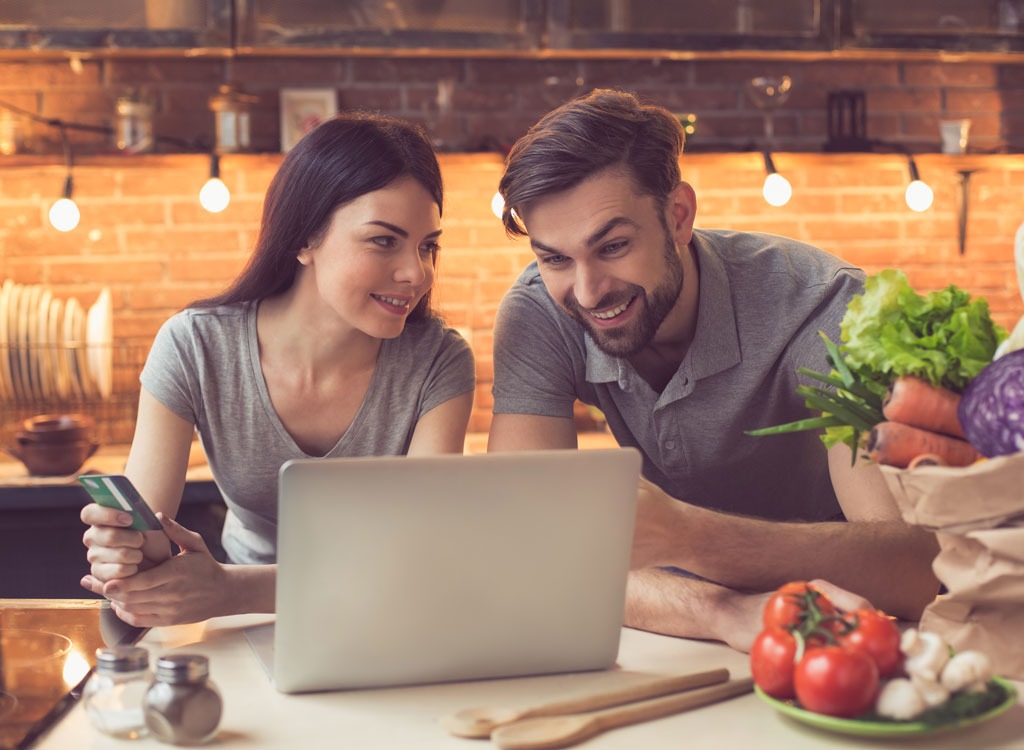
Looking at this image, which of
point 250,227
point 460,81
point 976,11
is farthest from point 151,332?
point 976,11

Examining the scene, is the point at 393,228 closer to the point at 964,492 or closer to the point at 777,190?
the point at 964,492

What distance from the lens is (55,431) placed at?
2746 millimetres

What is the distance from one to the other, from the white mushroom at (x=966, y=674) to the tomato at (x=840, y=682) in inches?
2.6

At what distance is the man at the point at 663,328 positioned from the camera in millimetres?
1750

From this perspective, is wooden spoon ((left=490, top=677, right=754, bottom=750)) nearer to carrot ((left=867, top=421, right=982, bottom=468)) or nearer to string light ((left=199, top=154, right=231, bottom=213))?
carrot ((left=867, top=421, right=982, bottom=468))

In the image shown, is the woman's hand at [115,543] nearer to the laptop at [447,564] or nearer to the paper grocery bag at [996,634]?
the laptop at [447,564]

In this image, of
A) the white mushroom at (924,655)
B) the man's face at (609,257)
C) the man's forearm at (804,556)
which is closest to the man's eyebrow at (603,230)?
the man's face at (609,257)

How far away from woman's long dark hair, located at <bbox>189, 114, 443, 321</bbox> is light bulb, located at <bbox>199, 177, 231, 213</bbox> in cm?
112

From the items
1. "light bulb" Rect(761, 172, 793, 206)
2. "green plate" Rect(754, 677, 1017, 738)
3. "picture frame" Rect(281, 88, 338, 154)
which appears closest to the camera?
"green plate" Rect(754, 677, 1017, 738)

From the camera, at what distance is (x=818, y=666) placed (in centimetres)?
107

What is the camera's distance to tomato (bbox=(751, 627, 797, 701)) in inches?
43.7

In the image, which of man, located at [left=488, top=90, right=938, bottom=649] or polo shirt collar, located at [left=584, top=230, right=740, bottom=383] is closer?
man, located at [left=488, top=90, right=938, bottom=649]

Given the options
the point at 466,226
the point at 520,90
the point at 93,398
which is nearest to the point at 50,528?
the point at 93,398

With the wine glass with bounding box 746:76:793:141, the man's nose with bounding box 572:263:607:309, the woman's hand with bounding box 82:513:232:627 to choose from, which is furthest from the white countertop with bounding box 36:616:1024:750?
the wine glass with bounding box 746:76:793:141
